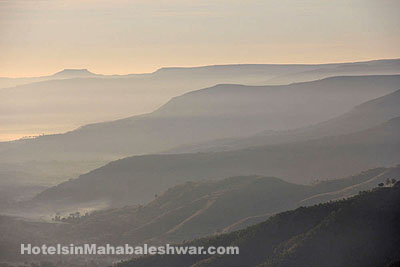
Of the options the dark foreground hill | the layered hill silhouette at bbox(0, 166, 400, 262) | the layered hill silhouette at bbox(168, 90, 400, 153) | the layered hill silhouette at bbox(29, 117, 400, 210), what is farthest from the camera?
the layered hill silhouette at bbox(168, 90, 400, 153)

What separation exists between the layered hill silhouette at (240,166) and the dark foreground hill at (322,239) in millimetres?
60901

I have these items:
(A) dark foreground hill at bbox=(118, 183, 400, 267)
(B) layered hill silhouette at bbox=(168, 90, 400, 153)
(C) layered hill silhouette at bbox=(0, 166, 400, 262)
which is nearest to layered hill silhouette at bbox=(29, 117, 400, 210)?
(B) layered hill silhouette at bbox=(168, 90, 400, 153)

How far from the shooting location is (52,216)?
11344 centimetres

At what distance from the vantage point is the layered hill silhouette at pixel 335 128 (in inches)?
6481

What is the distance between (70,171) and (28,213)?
75.4m

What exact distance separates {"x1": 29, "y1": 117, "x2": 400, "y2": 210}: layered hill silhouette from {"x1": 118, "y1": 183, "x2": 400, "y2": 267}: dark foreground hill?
200 ft

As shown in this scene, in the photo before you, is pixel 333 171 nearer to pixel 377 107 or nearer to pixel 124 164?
pixel 124 164

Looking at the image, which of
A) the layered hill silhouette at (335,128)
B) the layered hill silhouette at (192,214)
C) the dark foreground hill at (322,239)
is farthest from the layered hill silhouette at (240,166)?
the dark foreground hill at (322,239)

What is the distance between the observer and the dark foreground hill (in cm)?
5534

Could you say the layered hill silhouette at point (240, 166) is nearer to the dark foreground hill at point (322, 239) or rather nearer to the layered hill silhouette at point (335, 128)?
the layered hill silhouette at point (335, 128)

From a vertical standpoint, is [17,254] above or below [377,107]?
below

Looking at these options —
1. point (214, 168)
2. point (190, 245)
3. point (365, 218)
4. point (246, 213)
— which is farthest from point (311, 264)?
point (214, 168)

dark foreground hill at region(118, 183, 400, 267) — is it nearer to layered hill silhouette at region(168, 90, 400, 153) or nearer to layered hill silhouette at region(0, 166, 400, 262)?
layered hill silhouette at region(0, 166, 400, 262)

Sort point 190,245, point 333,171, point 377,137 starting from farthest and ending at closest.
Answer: point 377,137 → point 333,171 → point 190,245
